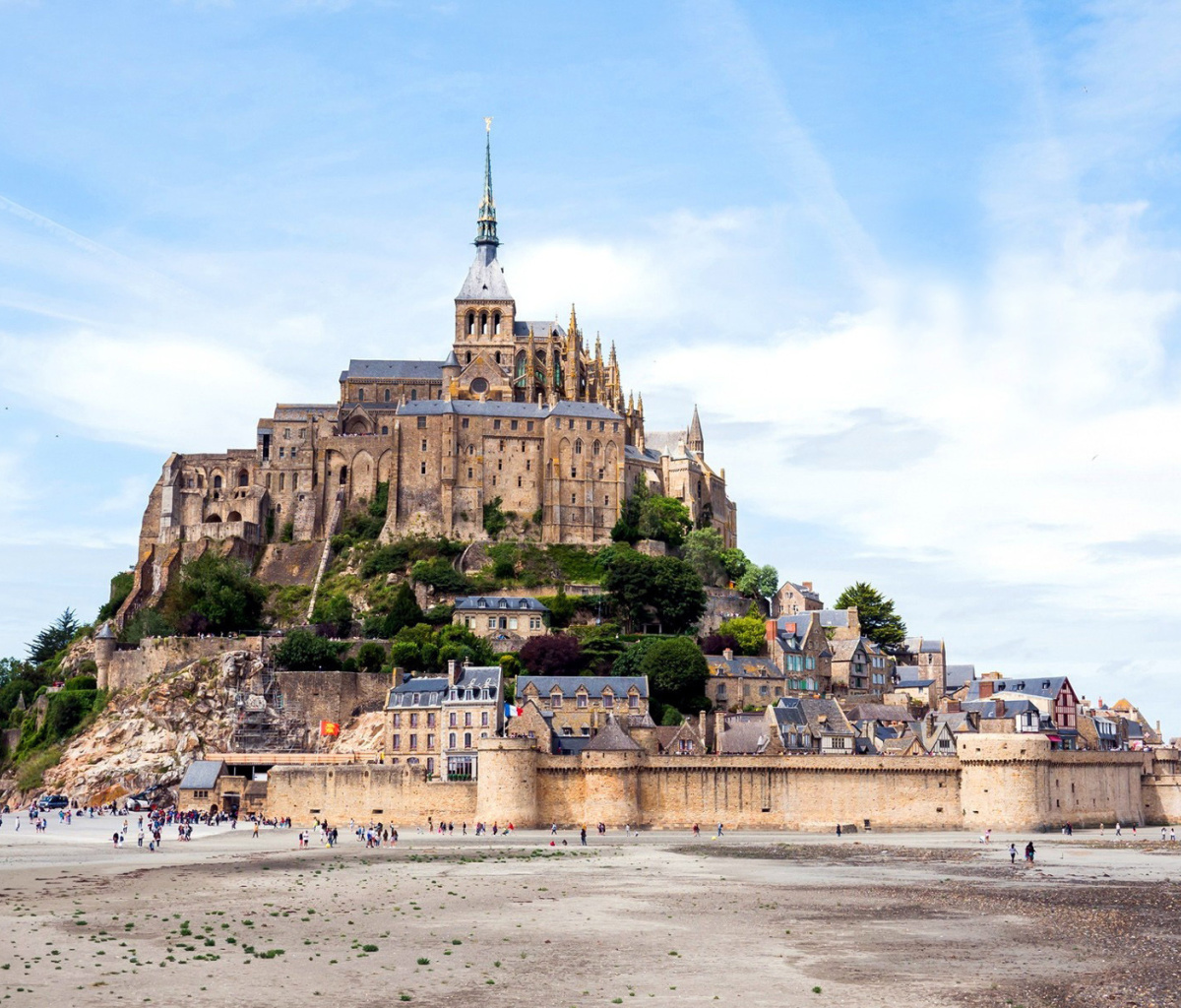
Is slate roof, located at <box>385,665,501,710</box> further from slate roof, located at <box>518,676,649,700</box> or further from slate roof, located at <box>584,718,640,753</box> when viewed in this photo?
slate roof, located at <box>584,718,640,753</box>

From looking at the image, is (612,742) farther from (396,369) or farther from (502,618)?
(396,369)

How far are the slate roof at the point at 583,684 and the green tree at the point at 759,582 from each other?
2552 centimetres

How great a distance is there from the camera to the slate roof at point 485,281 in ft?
389

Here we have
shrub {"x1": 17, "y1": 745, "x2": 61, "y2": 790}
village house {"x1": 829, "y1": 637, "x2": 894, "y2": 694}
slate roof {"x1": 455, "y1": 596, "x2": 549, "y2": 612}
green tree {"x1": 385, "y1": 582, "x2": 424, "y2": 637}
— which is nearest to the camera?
shrub {"x1": 17, "y1": 745, "x2": 61, "y2": 790}

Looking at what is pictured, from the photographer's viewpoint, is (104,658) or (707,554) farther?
(707,554)

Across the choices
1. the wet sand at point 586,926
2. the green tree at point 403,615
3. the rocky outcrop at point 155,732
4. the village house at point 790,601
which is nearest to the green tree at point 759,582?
the village house at point 790,601

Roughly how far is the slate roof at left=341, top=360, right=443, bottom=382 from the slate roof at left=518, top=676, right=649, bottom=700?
4196 centimetres

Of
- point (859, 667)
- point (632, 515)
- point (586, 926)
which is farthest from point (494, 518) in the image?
point (586, 926)

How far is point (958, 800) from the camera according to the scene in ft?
232

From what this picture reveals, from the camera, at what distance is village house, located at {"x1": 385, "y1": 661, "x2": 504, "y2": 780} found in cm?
7414

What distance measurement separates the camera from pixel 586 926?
1495 inches

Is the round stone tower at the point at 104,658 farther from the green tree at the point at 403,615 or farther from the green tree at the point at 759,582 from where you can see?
the green tree at the point at 759,582

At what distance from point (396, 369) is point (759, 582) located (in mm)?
32873

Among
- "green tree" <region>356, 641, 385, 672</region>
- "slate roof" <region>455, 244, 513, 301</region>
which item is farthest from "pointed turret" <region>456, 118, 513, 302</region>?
"green tree" <region>356, 641, 385, 672</region>
